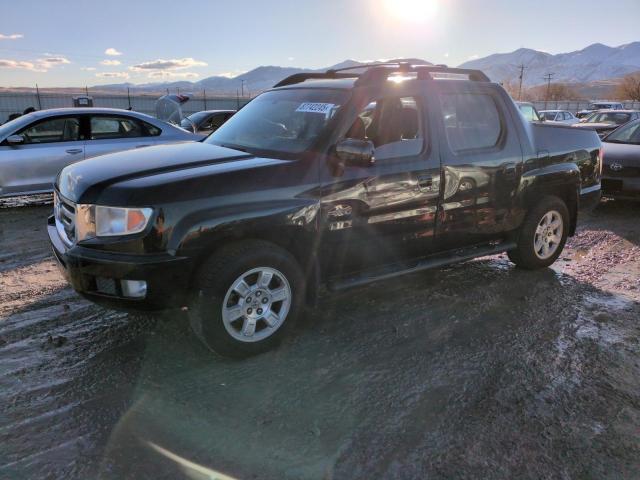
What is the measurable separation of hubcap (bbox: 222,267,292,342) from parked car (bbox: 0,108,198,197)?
5560 mm

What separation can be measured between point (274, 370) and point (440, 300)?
1877 mm

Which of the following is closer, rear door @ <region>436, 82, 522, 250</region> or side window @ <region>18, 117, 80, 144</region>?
rear door @ <region>436, 82, 522, 250</region>

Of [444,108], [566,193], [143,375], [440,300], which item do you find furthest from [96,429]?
[566,193]

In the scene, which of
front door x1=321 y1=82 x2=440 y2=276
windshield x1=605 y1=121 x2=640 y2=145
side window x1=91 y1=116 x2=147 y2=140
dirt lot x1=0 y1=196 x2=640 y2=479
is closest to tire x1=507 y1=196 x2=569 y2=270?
dirt lot x1=0 y1=196 x2=640 y2=479

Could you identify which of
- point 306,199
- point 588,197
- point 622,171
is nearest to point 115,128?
point 306,199

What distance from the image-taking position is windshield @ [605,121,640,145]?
9.02 meters

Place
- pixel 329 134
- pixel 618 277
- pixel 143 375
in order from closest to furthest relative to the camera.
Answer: pixel 143 375 → pixel 329 134 → pixel 618 277

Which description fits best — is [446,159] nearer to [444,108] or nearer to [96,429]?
[444,108]

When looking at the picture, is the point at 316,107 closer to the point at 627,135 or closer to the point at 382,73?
the point at 382,73

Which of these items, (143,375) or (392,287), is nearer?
(143,375)

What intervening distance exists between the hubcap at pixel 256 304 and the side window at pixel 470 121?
196cm

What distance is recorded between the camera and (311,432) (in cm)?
279

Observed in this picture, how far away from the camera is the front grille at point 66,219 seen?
3.42m

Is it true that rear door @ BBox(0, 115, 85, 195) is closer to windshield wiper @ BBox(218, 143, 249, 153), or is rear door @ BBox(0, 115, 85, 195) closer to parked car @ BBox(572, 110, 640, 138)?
windshield wiper @ BBox(218, 143, 249, 153)
